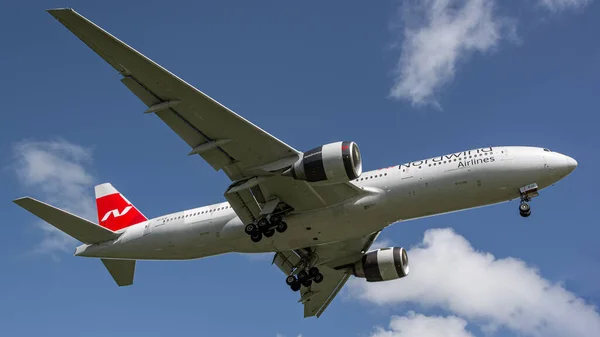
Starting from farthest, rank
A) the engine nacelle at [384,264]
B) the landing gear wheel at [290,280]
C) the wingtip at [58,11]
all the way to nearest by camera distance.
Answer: the engine nacelle at [384,264], the landing gear wheel at [290,280], the wingtip at [58,11]

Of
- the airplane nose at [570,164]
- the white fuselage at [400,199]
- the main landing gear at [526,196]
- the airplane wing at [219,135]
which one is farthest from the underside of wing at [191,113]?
the airplane nose at [570,164]

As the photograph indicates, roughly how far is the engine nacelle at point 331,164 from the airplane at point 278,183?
43 millimetres

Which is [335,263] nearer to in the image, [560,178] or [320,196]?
[320,196]

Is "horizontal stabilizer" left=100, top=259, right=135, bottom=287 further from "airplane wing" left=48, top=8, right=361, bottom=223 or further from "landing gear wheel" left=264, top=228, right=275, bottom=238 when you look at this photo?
"landing gear wheel" left=264, top=228, right=275, bottom=238

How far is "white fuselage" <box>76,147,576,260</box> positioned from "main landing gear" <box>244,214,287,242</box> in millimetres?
461

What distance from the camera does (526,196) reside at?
1152 inches

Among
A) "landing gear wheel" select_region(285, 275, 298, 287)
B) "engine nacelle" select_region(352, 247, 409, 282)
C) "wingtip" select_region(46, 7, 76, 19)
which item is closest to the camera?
"wingtip" select_region(46, 7, 76, 19)

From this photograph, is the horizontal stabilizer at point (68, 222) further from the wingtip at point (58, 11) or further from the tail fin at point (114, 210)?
the wingtip at point (58, 11)

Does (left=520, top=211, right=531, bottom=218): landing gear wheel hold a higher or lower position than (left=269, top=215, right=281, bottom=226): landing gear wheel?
lower

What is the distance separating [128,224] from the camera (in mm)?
36656

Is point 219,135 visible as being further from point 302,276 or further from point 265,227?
point 302,276

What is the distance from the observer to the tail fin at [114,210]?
1449 inches

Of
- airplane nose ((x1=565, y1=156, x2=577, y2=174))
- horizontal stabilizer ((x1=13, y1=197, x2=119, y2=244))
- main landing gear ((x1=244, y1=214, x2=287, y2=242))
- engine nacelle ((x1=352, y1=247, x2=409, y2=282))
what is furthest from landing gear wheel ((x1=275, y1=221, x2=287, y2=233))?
airplane nose ((x1=565, y1=156, x2=577, y2=174))

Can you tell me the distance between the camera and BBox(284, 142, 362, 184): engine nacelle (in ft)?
91.9
